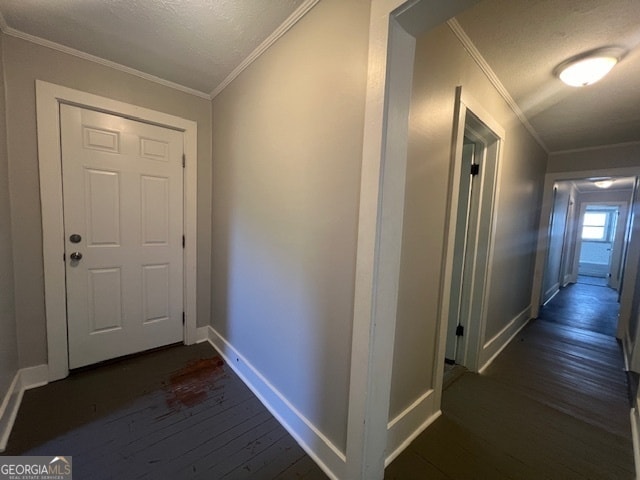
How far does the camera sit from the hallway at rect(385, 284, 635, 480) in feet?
4.18

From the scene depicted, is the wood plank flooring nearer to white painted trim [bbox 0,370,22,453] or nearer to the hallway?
white painted trim [bbox 0,370,22,453]

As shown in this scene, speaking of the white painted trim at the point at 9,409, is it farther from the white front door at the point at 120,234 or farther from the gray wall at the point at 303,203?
the gray wall at the point at 303,203

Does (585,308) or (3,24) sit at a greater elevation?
(3,24)

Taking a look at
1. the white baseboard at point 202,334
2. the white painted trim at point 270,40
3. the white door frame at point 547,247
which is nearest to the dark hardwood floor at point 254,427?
the white baseboard at point 202,334

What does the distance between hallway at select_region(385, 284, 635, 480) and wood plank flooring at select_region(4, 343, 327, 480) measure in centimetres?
70

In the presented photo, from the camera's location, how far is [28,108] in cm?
159

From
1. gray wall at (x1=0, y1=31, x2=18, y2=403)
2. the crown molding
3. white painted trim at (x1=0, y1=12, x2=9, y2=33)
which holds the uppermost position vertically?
white painted trim at (x1=0, y1=12, x2=9, y2=33)

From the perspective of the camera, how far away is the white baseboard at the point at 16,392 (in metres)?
1.31

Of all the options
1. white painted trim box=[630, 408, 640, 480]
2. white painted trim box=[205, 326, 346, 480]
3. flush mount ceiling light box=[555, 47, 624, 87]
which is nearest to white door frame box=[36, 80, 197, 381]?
white painted trim box=[205, 326, 346, 480]

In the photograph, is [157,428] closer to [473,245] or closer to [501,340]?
[473,245]

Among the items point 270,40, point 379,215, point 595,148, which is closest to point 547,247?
point 595,148

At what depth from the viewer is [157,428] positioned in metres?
1.42

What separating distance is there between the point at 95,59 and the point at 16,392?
231 cm

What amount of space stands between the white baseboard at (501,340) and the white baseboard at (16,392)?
317 centimetres
